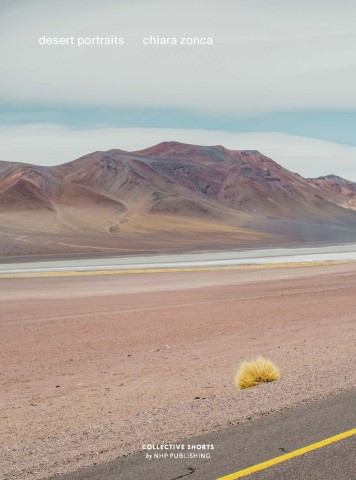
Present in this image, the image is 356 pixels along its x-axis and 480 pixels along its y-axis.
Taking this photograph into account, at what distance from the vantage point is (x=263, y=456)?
7.02 meters

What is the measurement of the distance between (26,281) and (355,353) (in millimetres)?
36541

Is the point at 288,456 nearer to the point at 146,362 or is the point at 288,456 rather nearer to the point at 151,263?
the point at 146,362

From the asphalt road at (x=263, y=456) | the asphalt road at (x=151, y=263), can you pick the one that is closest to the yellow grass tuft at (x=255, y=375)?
the asphalt road at (x=263, y=456)

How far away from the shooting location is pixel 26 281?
158ft

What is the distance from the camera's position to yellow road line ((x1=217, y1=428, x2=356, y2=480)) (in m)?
6.50

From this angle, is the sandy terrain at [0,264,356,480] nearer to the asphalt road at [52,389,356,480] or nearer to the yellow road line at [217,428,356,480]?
the asphalt road at [52,389,356,480]

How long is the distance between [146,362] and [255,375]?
472cm

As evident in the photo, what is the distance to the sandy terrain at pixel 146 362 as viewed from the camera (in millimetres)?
8508

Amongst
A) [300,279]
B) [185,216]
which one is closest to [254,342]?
[300,279]

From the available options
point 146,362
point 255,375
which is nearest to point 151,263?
point 146,362

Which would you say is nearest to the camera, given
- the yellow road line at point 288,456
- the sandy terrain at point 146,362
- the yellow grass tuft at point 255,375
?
the yellow road line at point 288,456

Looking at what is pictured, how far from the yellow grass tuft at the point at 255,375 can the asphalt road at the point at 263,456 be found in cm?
314

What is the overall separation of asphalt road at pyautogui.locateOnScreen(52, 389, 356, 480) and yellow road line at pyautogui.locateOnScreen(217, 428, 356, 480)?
56 millimetres

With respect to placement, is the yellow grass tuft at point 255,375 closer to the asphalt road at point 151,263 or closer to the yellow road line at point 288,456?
the yellow road line at point 288,456
